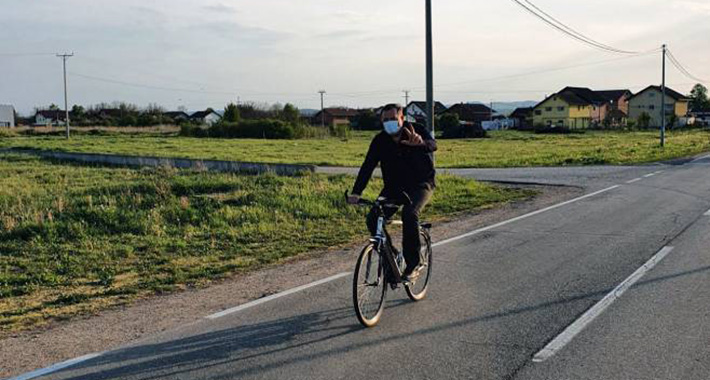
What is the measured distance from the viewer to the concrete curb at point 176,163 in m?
23.3

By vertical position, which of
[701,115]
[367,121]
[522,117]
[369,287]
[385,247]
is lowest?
[369,287]

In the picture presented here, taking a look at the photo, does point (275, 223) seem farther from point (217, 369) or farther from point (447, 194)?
point (217, 369)

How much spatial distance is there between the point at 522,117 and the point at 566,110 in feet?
62.6

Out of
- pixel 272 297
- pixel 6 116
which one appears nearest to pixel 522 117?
pixel 6 116

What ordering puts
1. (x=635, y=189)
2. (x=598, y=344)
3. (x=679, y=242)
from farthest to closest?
1. (x=635, y=189)
2. (x=679, y=242)
3. (x=598, y=344)

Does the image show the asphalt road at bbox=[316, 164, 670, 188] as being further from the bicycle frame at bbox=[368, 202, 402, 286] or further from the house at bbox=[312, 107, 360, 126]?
the house at bbox=[312, 107, 360, 126]

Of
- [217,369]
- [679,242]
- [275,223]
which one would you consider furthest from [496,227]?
[217,369]

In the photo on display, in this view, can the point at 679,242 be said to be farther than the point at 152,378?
Yes

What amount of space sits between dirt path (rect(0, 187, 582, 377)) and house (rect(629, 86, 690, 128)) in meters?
114

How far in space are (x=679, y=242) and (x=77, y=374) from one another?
325 inches

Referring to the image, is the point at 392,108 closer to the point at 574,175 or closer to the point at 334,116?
the point at 574,175

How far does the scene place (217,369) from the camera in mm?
4785

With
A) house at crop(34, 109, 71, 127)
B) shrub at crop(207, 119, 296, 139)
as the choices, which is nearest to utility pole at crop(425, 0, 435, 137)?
shrub at crop(207, 119, 296, 139)

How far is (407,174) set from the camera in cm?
623
